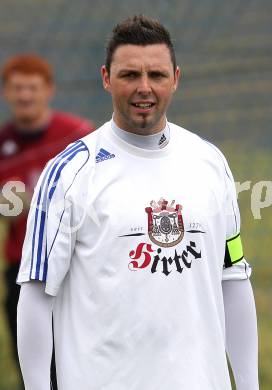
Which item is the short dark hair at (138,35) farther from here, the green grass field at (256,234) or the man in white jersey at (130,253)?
the green grass field at (256,234)

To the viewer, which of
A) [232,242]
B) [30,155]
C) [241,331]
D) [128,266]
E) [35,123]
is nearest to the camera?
[128,266]

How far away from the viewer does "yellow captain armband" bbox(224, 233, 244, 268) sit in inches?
163

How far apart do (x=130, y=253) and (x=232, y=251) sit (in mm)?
386

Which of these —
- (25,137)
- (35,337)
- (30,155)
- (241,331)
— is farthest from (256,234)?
(35,337)

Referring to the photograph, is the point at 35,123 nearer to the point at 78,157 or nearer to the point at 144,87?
the point at 78,157

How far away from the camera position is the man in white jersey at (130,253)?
3908 mm

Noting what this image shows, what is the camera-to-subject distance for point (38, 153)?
720 centimetres

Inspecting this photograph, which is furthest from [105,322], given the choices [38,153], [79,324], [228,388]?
[38,153]

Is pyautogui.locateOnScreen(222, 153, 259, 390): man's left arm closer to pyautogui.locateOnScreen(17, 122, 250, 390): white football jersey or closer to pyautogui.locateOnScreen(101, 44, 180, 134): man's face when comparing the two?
pyautogui.locateOnScreen(17, 122, 250, 390): white football jersey

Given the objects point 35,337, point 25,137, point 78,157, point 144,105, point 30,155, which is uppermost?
point 25,137

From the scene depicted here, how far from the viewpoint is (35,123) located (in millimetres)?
7355

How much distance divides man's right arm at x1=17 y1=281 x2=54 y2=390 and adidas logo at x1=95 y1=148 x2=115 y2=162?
1.34 ft

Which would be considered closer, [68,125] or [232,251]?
[232,251]

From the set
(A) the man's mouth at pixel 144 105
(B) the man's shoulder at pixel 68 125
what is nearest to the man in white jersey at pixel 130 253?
(A) the man's mouth at pixel 144 105
